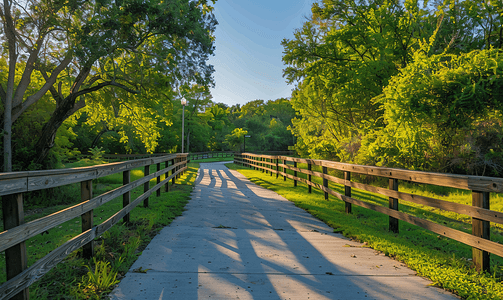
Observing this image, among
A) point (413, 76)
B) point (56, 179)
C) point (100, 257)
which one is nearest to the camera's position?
point (56, 179)

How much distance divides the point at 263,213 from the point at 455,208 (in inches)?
154

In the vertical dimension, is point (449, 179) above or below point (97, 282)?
above

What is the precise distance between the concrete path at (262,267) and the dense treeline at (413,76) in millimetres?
8340

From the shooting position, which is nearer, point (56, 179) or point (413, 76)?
point (56, 179)

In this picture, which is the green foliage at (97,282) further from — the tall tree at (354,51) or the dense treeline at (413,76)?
the tall tree at (354,51)

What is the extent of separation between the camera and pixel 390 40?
1437 centimetres

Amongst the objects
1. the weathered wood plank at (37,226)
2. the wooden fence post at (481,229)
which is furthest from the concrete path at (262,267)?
the weathered wood plank at (37,226)

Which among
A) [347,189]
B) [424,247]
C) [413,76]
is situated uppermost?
[413,76]

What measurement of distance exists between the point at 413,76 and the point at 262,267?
34.3ft

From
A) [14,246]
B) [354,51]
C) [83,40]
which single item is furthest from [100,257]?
[354,51]

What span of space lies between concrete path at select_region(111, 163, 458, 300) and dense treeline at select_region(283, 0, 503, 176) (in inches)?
328

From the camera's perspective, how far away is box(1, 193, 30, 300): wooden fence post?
2223 mm

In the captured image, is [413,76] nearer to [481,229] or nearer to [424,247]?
[424,247]

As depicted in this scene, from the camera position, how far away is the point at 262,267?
11.5 feet
